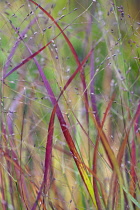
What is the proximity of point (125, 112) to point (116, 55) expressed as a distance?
0.46 ft

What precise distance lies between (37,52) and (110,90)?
0.20 meters

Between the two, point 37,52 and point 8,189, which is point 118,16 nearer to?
point 37,52

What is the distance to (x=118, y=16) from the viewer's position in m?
0.79

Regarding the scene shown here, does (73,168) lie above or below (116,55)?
below

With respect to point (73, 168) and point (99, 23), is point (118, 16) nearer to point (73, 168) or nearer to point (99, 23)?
point (99, 23)

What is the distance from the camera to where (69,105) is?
2.51 ft

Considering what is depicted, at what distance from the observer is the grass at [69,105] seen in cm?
75

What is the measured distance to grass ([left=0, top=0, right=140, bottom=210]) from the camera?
2.45 ft

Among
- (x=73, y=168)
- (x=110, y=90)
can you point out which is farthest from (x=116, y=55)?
(x=73, y=168)

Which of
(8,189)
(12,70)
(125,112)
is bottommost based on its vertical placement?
(8,189)

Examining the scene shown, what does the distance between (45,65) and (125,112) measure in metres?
0.22

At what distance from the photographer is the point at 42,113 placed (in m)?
0.77

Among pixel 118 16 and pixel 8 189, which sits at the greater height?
pixel 118 16

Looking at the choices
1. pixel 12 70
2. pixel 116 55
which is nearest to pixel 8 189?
pixel 12 70
